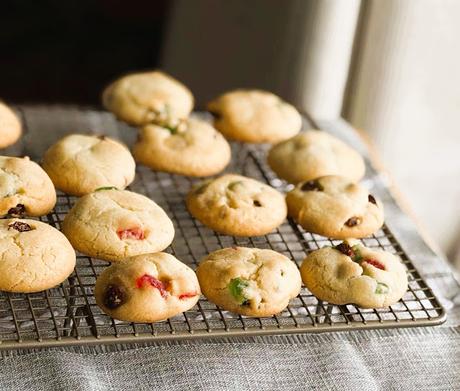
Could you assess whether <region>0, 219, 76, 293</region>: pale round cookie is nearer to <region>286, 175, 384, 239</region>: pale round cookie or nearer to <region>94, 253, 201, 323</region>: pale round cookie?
<region>94, 253, 201, 323</region>: pale round cookie

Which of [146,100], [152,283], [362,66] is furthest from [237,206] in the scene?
[362,66]

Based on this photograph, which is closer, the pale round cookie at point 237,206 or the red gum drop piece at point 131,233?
the red gum drop piece at point 131,233

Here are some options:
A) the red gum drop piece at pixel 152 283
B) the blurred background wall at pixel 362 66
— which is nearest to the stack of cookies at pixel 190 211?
the red gum drop piece at pixel 152 283

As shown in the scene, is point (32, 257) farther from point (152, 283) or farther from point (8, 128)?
point (8, 128)

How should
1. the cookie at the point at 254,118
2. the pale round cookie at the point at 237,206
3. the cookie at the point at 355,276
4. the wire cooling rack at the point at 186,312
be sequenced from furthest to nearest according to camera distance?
the cookie at the point at 254,118 → the pale round cookie at the point at 237,206 → the cookie at the point at 355,276 → the wire cooling rack at the point at 186,312

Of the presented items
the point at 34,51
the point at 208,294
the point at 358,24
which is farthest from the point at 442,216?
the point at 34,51

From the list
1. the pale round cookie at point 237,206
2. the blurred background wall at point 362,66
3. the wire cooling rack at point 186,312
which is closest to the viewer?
the wire cooling rack at point 186,312

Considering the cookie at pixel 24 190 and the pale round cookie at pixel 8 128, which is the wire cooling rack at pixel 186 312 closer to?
the cookie at pixel 24 190
